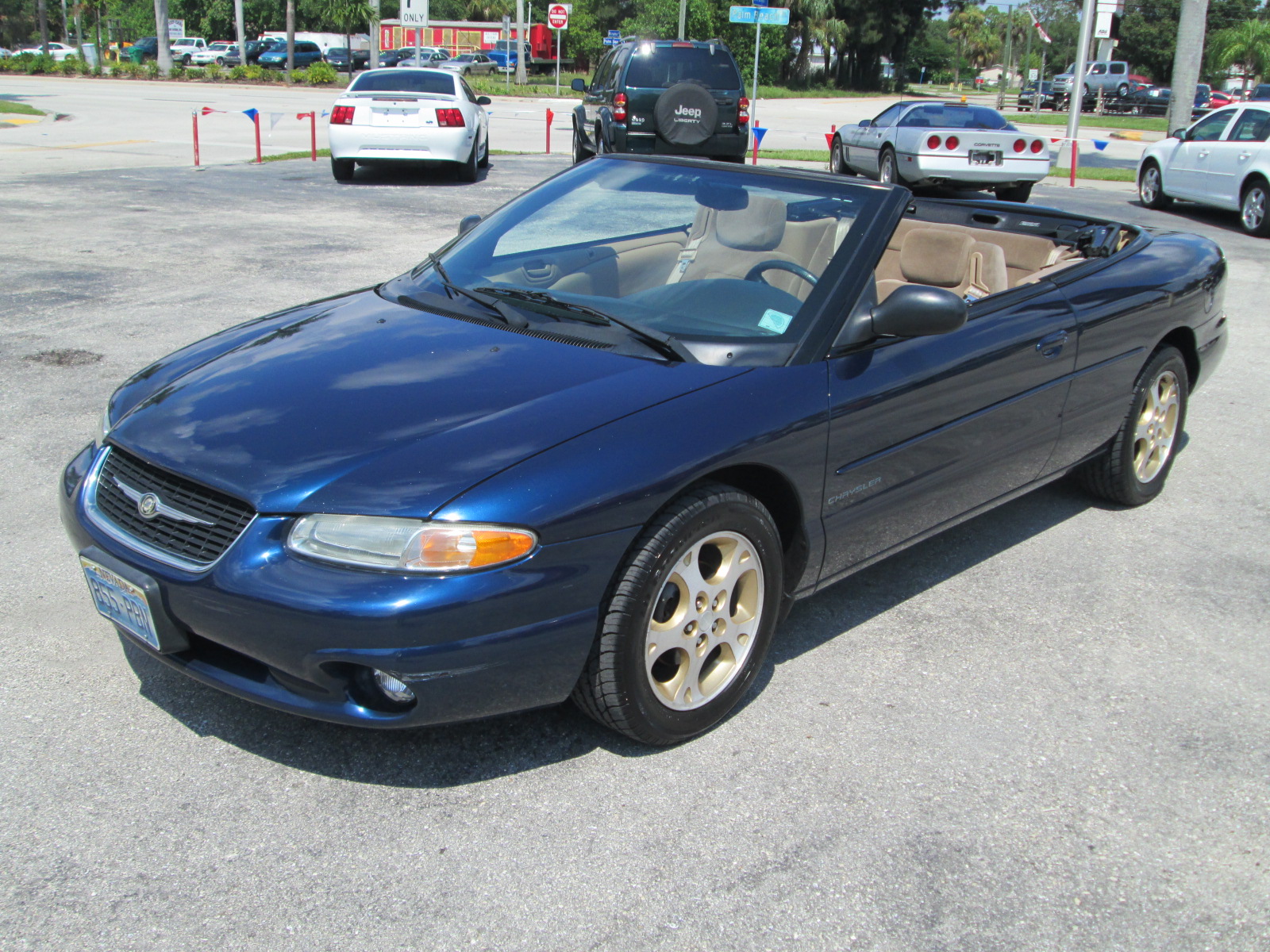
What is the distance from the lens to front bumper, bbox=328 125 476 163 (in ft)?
47.7

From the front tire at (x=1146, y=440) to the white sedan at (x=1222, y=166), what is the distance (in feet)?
34.0

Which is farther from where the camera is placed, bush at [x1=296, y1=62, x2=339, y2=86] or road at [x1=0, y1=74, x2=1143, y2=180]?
bush at [x1=296, y1=62, x2=339, y2=86]

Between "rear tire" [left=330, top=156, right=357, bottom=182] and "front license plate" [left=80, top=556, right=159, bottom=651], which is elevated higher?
"rear tire" [left=330, top=156, right=357, bottom=182]

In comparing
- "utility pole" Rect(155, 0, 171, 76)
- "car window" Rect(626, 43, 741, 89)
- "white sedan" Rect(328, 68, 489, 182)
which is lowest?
"white sedan" Rect(328, 68, 489, 182)

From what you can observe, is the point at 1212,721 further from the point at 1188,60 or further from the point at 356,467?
the point at 1188,60

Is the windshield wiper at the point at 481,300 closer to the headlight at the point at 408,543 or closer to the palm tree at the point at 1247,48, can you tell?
the headlight at the point at 408,543

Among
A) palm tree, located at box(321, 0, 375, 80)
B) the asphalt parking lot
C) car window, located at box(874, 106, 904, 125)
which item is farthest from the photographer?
palm tree, located at box(321, 0, 375, 80)

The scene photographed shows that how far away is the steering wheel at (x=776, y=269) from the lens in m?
3.66

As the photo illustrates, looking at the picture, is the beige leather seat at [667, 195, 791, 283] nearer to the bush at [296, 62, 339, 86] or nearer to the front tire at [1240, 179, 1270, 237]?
the front tire at [1240, 179, 1270, 237]

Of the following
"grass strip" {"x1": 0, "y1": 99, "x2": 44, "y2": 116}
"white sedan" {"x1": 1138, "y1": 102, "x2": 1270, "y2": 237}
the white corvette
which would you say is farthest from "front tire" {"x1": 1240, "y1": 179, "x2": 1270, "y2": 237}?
"grass strip" {"x1": 0, "y1": 99, "x2": 44, "y2": 116}

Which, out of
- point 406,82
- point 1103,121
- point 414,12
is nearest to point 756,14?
point 406,82

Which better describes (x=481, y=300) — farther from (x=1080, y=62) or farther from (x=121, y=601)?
(x=1080, y=62)

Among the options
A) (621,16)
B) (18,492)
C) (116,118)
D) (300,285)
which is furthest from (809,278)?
(621,16)

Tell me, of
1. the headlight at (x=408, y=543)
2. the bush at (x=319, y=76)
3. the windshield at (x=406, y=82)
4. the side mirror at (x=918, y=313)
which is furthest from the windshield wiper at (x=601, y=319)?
the bush at (x=319, y=76)
